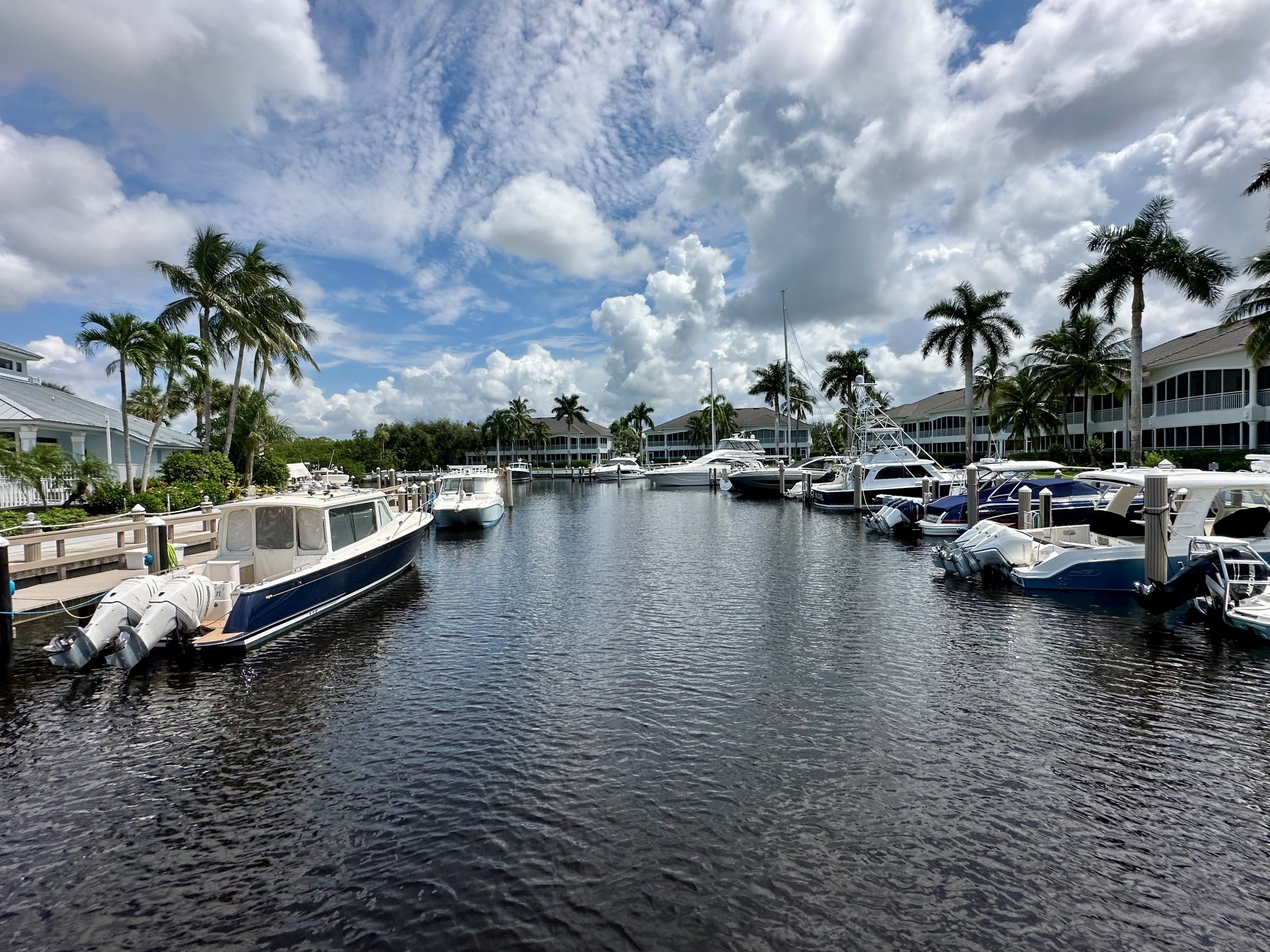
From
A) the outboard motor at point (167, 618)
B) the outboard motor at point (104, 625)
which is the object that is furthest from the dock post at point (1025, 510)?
the outboard motor at point (104, 625)

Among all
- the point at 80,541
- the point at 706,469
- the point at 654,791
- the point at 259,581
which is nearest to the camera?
the point at 654,791

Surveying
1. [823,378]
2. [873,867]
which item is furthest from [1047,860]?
[823,378]

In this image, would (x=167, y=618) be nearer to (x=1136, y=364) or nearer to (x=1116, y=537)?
(x=1116, y=537)

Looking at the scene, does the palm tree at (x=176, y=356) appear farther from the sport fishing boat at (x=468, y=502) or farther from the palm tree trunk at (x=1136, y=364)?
the palm tree trunk at (x=1136, y=364)

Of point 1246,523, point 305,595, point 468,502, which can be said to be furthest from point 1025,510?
point 468,502

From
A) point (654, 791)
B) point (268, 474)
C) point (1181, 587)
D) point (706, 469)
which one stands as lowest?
point (654, 791)

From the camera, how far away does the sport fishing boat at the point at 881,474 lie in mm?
38750

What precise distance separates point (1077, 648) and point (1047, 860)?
782 centimetres

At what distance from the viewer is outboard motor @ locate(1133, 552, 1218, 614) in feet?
43.8

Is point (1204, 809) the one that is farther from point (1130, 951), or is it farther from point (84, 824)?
point (84, 824)

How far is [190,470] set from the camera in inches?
1203

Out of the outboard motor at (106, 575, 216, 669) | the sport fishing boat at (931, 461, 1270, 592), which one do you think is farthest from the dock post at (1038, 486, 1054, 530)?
the outboard motor at (106, 575, 216, 669)

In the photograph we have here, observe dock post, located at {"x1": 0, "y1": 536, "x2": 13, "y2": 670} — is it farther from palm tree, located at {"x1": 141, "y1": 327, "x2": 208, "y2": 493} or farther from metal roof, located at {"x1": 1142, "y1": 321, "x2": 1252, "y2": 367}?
metal roof, located at {"x1": 1142, "y1": 321, "x2": 1252, "y2": 367}

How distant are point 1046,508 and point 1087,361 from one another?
3449cm
